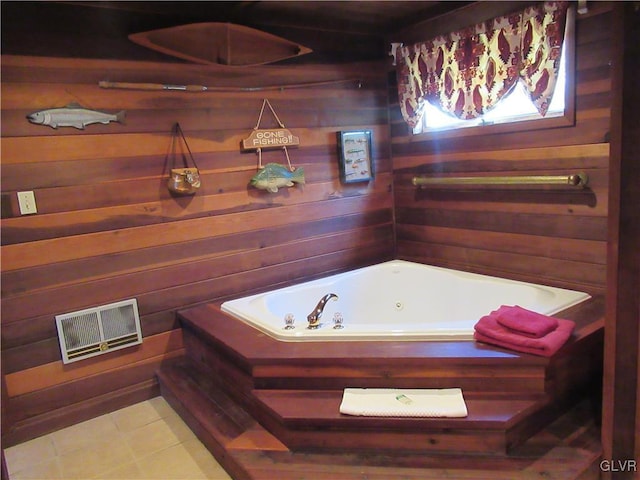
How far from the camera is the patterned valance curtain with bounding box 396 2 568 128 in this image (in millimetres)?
2633

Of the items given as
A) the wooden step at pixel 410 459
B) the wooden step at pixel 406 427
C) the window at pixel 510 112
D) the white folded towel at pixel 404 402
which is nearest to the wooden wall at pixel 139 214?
the window at pixel 510 112

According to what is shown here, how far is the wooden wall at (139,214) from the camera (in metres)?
2.45

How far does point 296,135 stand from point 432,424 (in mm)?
2077

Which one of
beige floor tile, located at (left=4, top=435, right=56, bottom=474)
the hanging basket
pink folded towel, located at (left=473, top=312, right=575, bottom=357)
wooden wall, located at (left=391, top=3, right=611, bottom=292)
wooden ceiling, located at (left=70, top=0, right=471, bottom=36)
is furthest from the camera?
the hanging basket

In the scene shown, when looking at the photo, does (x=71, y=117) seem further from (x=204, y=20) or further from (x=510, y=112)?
(x=510, y=112)

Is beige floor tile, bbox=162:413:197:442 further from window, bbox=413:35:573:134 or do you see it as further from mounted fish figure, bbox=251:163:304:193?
window, bbox=413:35:573:134

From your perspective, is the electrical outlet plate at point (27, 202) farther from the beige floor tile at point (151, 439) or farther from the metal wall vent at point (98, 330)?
the beige floor tile at point (151, 439)

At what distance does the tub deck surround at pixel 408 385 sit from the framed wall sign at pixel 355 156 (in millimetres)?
1575

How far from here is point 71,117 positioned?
2494 mm

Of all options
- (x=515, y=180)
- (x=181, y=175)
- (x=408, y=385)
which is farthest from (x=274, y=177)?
(x=408, y=385)

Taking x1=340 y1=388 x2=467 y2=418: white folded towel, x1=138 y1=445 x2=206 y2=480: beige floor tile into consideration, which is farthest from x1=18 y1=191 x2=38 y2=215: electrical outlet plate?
x1=340 y1=388 x2=467 y2=418: white folded towel

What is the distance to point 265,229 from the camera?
3.24 meters

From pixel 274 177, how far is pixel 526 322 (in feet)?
5.74

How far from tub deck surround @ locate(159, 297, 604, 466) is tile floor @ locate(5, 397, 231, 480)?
0.17m
